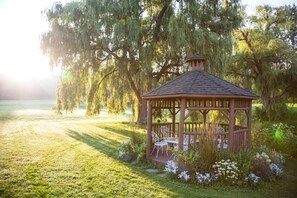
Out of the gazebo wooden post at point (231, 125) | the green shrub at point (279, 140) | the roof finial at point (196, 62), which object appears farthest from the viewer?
the green shrub at point (279, 140)

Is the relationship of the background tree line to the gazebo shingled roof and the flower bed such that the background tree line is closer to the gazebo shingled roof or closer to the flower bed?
the gazebo shingled roof

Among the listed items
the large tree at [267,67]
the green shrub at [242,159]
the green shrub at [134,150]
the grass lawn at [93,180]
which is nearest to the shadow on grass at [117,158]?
the grass lawn at [93,180]

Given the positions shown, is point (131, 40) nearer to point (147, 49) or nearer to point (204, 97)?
point (147, 49)

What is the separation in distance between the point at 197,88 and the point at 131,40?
303 inches

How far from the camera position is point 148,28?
628 inches

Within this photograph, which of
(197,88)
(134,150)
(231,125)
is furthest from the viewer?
(134,150)

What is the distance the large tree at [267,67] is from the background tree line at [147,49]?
2.6 inches

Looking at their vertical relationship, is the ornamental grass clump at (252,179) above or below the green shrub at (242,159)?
below

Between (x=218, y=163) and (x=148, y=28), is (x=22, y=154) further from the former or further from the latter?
(x=148, y=28)

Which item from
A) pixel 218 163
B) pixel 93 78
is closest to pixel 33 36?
pixel 93 78

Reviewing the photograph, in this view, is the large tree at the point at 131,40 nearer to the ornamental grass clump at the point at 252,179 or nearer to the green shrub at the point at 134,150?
the green shrub at the point at 134,150

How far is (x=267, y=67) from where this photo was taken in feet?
60.8

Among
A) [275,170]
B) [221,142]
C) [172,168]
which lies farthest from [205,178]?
[275,170]

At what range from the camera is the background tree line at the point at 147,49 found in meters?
14.1
